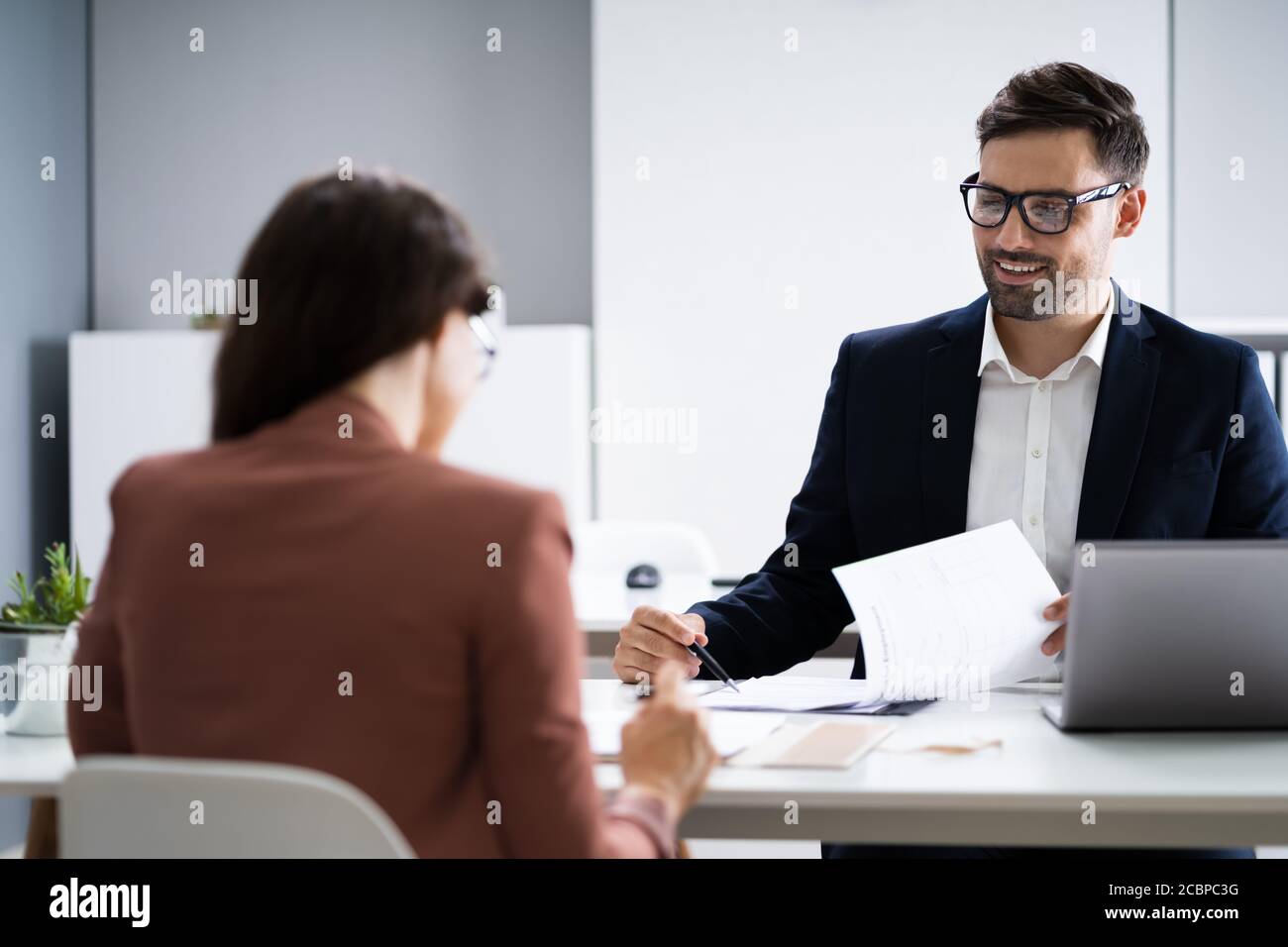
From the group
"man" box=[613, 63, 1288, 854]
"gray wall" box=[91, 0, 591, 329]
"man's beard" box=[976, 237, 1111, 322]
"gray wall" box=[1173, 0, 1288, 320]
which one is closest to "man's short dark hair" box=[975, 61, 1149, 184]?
"man" box=[613, 63, 1288, 854]

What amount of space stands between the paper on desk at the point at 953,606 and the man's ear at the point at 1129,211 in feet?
2.67

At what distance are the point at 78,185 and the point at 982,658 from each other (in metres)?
4.12

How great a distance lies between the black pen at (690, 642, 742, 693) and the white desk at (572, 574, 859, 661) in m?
0.62

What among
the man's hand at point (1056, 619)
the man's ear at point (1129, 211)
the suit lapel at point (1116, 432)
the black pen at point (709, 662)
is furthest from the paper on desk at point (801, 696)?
the man's ear at point (1129, 211)

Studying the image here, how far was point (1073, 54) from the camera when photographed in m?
3.90

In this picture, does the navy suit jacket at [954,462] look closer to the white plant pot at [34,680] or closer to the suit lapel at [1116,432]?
the suit lapel at [1116,432]

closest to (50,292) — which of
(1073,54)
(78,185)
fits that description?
(78,185)

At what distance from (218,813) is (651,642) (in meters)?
0.82

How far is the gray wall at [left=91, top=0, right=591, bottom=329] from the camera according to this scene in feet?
14.8

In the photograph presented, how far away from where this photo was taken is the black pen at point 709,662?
1680 mm

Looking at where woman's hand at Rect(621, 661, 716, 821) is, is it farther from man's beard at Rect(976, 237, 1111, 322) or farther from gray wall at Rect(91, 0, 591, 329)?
gray wall at Rect(91, 0, 591, 329)

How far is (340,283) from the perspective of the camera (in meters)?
1.11

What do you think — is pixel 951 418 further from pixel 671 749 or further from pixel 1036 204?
pixel 671 749
